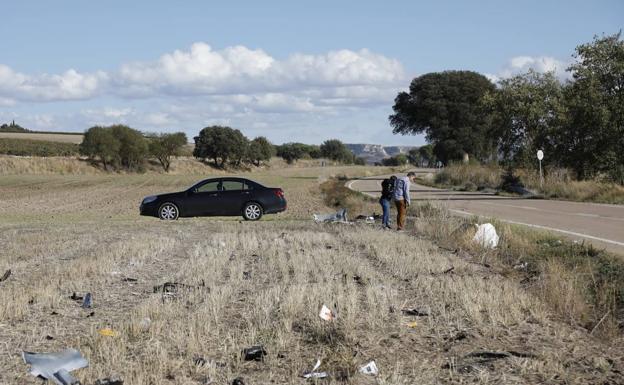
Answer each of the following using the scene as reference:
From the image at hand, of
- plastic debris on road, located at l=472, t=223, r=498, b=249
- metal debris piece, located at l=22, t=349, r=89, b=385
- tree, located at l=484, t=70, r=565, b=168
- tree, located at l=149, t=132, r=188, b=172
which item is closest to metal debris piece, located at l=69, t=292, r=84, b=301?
metal debris piece, located at l=22, t=349, r=89, b=385

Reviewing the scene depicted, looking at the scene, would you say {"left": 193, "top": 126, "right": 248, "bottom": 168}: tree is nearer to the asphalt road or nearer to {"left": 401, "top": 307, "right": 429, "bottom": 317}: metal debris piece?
the asphalt road

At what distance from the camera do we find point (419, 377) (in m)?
6.61

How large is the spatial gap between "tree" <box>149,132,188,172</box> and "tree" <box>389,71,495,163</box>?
4277 centimetres

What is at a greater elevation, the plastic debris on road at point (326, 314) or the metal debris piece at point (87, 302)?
the plastic debris on road at point (326, 314)

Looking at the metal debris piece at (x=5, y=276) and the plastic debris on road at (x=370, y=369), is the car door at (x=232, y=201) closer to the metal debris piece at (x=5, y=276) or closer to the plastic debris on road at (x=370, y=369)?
the metal debris piece at (x=5, y=276)

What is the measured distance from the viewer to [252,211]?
26.8m

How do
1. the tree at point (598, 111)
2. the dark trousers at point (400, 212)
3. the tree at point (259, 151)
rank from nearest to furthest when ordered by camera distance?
1. the dark trousers at point (400, 212)
2. the tree at point (598, 111)
3. the tree at point (259, 151)

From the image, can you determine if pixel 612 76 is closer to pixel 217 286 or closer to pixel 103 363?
pixel 217 286

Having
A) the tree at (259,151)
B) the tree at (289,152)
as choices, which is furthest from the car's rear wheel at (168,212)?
the tree at (289,152)

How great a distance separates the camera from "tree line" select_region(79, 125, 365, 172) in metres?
110

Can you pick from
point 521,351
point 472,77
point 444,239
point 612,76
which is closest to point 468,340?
point 521,351

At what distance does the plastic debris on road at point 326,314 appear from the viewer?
860 cm

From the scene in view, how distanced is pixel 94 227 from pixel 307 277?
40.7 feet

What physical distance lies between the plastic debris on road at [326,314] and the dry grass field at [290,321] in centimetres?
9
